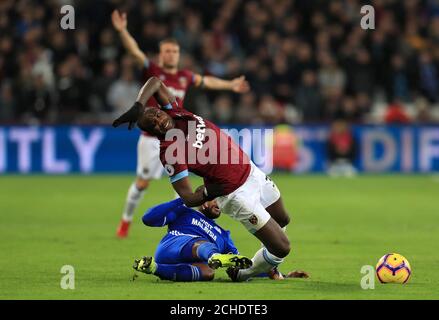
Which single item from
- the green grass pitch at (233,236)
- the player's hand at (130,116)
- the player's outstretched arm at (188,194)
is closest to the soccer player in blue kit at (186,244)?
the green grass pitch at (233,236)

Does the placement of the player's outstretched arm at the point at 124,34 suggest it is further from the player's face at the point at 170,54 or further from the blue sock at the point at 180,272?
the blue sock at the point at 180,272

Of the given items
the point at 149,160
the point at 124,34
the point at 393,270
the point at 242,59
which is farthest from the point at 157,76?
the point at 242,59

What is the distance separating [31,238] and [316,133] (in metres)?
12.5

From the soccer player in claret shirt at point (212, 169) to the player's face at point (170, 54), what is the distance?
3.79m

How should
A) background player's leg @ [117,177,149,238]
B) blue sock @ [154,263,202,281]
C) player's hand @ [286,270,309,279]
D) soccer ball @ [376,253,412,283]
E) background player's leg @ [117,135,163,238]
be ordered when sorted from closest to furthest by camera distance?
soccer ball @ [376,253,412,283]
blue sock @ [154,263,202,281]
player's hand @ [286,270,309,279]
background player's leg @ [117,177,149,238]
background player's leg @ [117,135,163,238]

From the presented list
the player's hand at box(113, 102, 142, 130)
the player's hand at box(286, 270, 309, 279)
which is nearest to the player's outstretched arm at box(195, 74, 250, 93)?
the player's hand at box(286, 270, 309, 279)

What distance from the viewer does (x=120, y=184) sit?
21.4m

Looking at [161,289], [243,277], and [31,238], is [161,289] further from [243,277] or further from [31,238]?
[31,238]

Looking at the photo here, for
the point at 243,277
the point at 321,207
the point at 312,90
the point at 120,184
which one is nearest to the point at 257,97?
the point at 312,90

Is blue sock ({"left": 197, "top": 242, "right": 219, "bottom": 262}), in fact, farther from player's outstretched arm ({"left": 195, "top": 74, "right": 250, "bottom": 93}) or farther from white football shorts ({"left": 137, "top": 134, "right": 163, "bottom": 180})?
white football shorts ({"left": 137, "top": 134, "right": 163, "bottom": 180})

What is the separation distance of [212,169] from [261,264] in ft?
3.40

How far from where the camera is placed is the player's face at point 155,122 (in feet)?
30.2

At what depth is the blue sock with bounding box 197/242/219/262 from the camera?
30.9 feet
